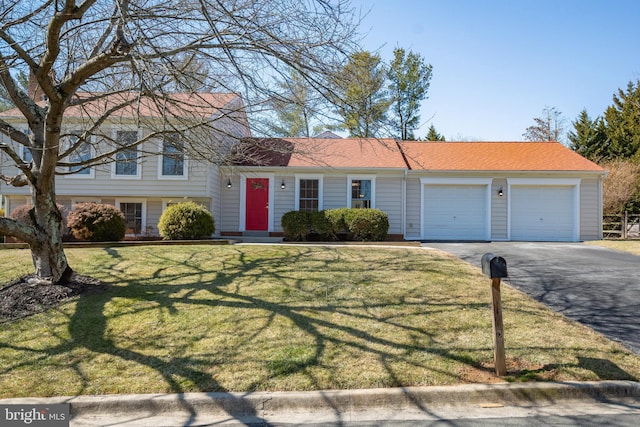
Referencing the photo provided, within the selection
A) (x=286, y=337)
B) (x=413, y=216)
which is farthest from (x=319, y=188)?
(x=286, y=337)

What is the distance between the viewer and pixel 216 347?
4.55 m

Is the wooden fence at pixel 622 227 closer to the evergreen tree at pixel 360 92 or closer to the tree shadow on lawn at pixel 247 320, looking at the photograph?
the tree shadow on lawn at pixel 247 320

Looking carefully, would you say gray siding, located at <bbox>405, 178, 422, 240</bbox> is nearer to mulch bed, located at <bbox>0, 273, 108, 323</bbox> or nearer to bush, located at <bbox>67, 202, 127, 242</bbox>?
bush, located at <bbox>67, 202, 127, 242</bbox>

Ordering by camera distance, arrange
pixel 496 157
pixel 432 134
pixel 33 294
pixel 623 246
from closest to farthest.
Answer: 1. pixel 33 294
2. pixel 623 246
3. pixel 496 157
4. pixel 432 134

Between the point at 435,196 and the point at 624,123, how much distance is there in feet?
80.3

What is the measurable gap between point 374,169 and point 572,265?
24.3 ft

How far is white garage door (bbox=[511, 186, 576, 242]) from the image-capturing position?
48.5 feet

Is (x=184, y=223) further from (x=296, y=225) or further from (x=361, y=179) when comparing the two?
(x=361, y=179)

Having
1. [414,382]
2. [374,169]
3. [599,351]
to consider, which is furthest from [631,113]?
[414,382]

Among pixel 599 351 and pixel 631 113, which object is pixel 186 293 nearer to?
pixel 599 351

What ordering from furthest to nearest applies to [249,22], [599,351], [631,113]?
[631,113]
[249,22]
[599,351]

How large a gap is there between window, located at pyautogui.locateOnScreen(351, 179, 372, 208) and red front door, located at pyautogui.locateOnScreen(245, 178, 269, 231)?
3353 mm

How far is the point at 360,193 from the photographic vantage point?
1495 cm
